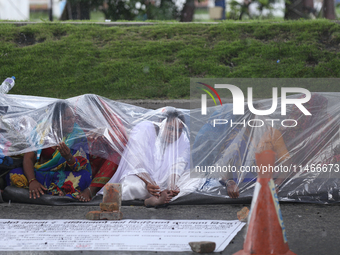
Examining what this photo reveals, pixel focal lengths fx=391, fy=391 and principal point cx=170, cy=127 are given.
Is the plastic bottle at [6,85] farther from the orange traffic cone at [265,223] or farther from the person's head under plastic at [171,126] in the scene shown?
the orange traffic cone at [265,223]

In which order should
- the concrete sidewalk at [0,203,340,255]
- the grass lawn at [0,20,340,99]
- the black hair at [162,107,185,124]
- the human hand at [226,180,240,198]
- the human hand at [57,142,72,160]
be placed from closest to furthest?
1. the concrete sidewalk at [0,203,340,255]
2. the human hand at [57,142,72,160]
3. the human hand at [226,180,240,198]
4. the black hair at [162,107,185,124]
5. the grass lawn at [0,20,340,99]

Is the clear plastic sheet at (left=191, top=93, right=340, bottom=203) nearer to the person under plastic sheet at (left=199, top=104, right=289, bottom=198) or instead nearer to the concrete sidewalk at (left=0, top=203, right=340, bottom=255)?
the person under plastic sheet at (left=199, top=104, right=289, bottom=198)

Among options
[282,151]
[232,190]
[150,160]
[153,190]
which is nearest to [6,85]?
[150,160]

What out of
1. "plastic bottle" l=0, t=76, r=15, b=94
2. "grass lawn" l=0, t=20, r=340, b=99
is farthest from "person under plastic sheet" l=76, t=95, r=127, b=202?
"grass lawn" l=0, t=20, r=340, b=99

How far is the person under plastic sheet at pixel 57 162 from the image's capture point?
10.5 feet

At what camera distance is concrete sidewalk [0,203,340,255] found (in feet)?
7.92

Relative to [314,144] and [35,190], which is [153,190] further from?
[314,144]

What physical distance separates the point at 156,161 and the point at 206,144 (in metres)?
0.45

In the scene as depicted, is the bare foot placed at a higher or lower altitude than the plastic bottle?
lower

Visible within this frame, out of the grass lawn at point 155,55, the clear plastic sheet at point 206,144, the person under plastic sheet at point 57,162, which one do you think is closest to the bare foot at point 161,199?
the clear plastic sheet at point 206,144

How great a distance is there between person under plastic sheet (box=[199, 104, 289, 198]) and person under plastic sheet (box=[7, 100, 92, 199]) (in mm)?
1040

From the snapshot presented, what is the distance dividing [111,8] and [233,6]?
366 cm

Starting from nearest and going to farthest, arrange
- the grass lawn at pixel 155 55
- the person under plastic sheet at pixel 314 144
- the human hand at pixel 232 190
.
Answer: the human hand at pixel 232 190, the person under plastic sheet at pixel 314 144, the grass lawn at pixel 155 55

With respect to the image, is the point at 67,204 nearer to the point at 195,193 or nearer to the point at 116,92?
the point at 195,193
